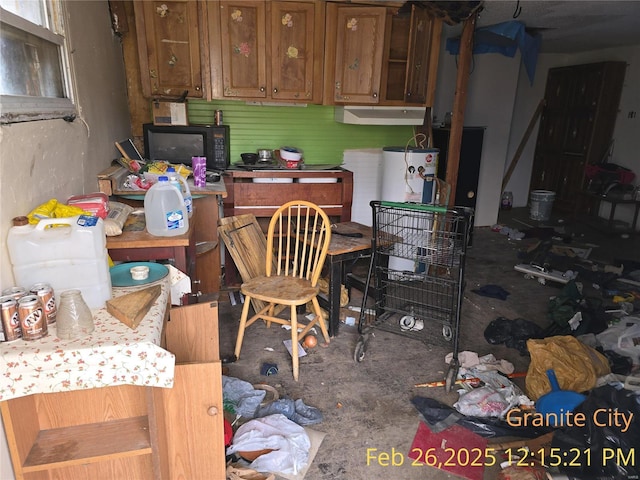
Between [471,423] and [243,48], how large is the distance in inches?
124

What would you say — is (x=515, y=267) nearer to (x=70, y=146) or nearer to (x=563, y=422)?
(x=563, y=422)

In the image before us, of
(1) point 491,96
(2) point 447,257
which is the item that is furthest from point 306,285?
(1) point 491,96

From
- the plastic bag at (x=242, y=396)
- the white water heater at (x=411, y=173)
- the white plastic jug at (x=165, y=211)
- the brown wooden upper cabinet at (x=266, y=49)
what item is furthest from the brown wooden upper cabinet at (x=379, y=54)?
the plastic bag at (x=242, y=396)

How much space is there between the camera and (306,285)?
8.43ft

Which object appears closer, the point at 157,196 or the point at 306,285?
the point at 157,196

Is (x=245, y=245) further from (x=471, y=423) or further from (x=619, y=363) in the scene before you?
(x=619, y=363)

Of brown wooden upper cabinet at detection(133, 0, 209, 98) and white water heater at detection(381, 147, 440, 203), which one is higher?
brown wooden upper cabinet at detection(133, 0, 209, 98)

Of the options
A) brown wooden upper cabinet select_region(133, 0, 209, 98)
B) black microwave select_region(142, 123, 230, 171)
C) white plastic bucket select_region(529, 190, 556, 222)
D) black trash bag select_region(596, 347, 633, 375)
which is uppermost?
brown wooden upper cabinet select_region(133, 0, 209, 98)

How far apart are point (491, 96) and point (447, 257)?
3682mm

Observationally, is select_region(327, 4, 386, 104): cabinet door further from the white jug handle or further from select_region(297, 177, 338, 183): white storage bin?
the white jug handle

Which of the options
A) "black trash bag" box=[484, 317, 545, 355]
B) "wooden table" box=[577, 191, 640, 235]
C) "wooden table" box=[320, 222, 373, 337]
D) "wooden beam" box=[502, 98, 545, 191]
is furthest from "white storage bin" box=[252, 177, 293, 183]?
"wooden table" box=[577, 191, 640, 235]

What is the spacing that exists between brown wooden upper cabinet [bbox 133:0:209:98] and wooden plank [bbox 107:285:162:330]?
2.53 m

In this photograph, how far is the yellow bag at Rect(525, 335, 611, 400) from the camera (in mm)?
2258

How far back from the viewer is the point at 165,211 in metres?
2.10
